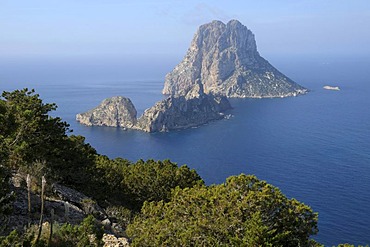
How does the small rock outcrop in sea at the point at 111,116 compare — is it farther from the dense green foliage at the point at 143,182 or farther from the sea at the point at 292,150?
the dense green foliage at the point at 143,182

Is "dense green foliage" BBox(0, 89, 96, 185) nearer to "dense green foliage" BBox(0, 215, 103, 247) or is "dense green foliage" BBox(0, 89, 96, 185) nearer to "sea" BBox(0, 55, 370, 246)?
"dense green foliage" BBox(0, 215, 103, 247)

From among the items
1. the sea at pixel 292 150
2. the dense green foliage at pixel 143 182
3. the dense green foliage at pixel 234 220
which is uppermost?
the dense green foliage at pixel 234 220

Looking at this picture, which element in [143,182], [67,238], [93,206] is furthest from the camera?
[143,182]

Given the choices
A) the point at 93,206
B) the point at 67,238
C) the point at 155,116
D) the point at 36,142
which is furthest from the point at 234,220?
the point at 155,116

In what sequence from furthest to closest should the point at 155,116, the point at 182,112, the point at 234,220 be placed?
the point at 182,112, the point at 155,116, the point at 234,220

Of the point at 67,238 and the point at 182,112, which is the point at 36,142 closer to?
the point at 67,238

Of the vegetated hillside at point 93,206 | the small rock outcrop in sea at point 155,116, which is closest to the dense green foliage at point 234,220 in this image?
the vegetated hillside at point 93,206

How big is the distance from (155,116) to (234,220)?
134m

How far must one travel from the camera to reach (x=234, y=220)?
15.4m

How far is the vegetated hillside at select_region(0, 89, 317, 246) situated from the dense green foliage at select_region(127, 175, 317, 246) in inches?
1.6

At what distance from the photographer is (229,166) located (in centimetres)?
9600

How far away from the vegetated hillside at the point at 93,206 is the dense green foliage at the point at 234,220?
0.04m

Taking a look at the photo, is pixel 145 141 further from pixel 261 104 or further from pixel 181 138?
pixel 261 104

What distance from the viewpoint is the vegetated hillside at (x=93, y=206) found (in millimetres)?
13484
